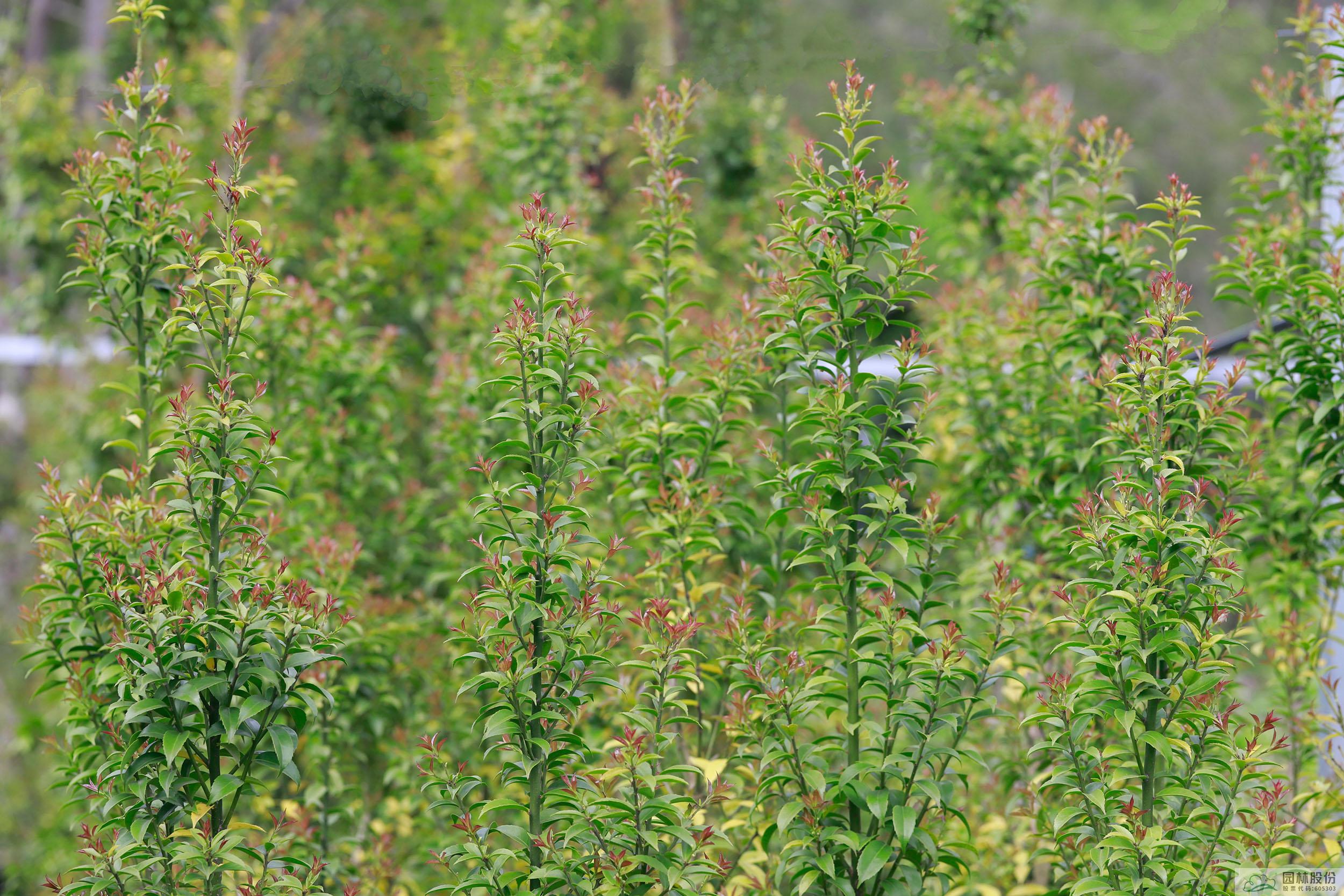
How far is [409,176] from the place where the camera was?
571cm

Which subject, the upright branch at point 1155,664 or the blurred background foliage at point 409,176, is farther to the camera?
the blurred background foliage at point 409,176

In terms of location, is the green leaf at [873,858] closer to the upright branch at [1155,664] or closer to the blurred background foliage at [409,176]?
the upright branch at [1155,664]

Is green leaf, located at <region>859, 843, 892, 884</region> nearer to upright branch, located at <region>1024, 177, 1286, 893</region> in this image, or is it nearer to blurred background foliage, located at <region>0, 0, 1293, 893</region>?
upright branch, located at <region>1024, 177, 1286, 893</region>

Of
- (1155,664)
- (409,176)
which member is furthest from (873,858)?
(409,176)

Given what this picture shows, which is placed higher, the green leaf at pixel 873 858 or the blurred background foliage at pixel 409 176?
the blurred background foliage at pixel 409 176

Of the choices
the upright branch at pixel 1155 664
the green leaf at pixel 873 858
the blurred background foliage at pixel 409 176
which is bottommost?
the green leaf at pixel 873 858

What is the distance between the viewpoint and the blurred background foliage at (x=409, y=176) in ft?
13.3

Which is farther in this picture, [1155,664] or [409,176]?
[409,176]

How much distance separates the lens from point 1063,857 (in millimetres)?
2645

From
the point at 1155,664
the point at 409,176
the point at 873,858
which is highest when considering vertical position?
the point at 409,176

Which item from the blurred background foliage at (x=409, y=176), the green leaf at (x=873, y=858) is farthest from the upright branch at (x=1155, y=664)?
the blurred background foliage at (x=409, y=176)

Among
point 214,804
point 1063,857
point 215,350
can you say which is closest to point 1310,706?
point 1063,857

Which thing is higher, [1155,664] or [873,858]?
[1155,664]

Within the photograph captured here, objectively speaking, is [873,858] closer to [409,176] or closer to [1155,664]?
[1155,664]
